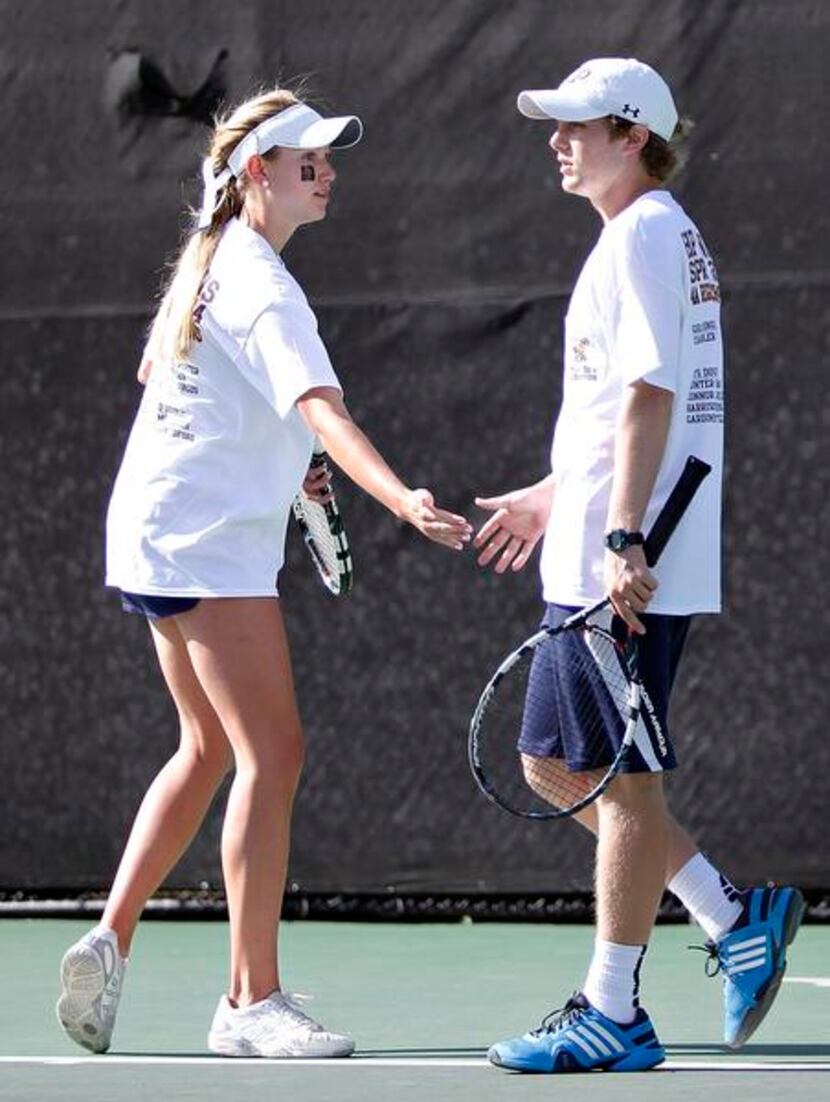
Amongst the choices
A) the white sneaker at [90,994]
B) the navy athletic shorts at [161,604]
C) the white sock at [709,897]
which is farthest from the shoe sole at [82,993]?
the white sock at [709,897]

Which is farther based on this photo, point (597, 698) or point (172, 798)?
point (172, 798)

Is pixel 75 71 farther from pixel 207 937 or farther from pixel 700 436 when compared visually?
pixel 700 436

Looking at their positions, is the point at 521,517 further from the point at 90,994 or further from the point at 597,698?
the point at 90,994

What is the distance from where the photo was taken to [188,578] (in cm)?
501

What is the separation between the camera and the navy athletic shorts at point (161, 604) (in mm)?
5035

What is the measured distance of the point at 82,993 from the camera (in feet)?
16.6

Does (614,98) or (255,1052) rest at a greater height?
(614,98)

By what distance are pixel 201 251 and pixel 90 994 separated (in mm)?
1342

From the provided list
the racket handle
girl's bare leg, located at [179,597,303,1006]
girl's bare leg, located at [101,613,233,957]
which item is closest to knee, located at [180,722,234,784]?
girl's bare leg, located at [101,613,233,957]

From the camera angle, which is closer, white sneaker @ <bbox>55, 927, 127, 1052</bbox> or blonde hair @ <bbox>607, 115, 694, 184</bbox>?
blonde hair @ <bbox>607, 115, 694, 184</bbox>

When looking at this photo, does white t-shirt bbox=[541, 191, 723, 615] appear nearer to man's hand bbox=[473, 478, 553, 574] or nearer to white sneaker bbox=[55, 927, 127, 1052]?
man's hand bbox=[473, 478, 553, 574]

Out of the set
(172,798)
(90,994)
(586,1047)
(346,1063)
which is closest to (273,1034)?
(346,1063)

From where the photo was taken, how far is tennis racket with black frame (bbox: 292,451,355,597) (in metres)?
5.37

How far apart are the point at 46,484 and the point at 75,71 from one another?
1.04m
